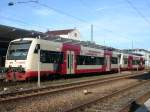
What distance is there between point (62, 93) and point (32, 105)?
4.64 meters

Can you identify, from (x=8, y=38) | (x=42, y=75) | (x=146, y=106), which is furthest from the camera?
(x=8, y=38)

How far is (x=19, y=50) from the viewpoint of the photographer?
80.5 ft

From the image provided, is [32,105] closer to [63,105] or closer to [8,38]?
[63,105]

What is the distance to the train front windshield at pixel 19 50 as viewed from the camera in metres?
24.0

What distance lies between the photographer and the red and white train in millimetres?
23469

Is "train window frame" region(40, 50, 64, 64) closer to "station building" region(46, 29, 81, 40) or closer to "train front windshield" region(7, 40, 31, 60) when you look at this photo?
"train front windshield" region(7, 40, 31, 60)

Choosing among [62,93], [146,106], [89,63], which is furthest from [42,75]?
[146,106]

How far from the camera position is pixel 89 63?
34469 millimetres

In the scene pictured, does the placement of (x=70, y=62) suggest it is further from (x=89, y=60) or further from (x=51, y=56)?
(x=89, y=60)

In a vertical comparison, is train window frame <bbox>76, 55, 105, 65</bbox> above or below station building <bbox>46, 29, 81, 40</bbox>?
below

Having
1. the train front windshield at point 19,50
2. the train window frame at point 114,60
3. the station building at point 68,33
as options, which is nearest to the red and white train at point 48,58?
the train front windshield at point 19,50

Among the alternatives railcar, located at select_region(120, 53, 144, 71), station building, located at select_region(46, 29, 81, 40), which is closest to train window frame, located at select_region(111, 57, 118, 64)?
railcar, located at select_region(120, 53, 144, 71)

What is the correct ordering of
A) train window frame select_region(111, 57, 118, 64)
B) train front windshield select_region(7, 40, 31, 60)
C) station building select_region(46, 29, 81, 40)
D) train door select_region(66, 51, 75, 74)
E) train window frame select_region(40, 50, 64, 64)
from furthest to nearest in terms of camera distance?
1. station building select_region(46, 29, 81, 40)
2. train window frame select_region(111, 57, 118, 64)
3. train door select_region(66, 51, 75, 74)
4. train window frame select_region(40, 50, 64, 64)
5. train front windshield select_region(7, 40, 31, 60)

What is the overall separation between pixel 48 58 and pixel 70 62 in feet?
13.5
